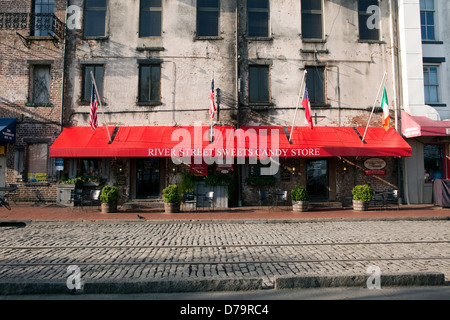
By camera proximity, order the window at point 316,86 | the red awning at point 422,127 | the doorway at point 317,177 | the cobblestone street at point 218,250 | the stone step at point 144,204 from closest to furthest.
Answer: the cobblestone street at point 218,250
the red awning at point 422,127
the stone step at point 144,204
the doorway at point 317,177
the window at point 316,86

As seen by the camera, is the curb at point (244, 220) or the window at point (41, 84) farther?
the window at point (41, 84)

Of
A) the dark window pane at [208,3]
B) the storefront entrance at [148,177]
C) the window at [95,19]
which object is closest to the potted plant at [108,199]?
the storefront entrance at [148,177]

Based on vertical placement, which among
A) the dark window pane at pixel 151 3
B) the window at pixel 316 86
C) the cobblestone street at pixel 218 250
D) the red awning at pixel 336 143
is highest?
the dark window pane at pixel 151 3

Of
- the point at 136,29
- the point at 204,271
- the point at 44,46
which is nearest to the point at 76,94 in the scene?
the point at 44,46

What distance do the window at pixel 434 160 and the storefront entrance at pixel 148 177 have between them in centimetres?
1347

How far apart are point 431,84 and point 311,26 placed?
683 cm

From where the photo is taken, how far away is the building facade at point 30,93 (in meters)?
14.1

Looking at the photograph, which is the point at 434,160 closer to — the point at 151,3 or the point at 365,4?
the point at 365,4

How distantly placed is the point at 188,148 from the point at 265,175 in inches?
163

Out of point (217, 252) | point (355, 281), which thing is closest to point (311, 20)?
point (217, 252)

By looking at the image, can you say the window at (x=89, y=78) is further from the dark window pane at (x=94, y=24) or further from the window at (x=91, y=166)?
the window at (x=91, y=166)

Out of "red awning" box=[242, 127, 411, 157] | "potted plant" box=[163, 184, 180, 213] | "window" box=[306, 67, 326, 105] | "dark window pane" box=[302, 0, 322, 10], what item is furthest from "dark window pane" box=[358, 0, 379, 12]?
"potted plant" box=[163, 184, 180, 213]

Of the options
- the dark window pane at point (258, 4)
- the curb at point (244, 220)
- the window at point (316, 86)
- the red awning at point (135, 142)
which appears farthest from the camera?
the dark window pane at point (258, 4)

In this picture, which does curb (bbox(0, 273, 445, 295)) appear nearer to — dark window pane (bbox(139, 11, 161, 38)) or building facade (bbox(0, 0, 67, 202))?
building facade (bbox(0, 0, 67, 202))
